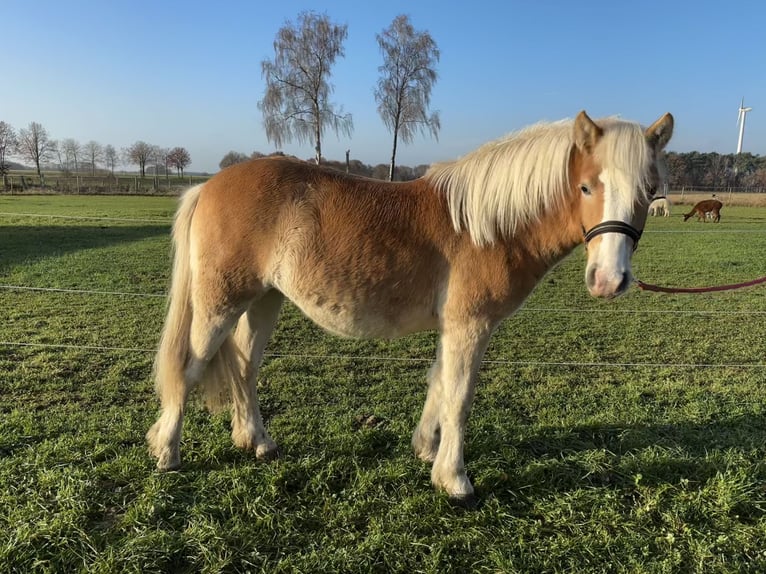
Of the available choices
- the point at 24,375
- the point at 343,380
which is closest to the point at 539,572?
the point at 343,380

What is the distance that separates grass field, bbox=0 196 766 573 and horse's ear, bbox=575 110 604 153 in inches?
71.4

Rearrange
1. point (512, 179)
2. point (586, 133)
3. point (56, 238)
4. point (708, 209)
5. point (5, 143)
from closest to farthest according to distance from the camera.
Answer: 1. point (586, 133)
2. point (512, 179)
3. point (56, 238)
4. point (708, 209)
5. point (5, 143)

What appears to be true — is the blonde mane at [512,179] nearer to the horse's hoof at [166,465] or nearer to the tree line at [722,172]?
the horse's hoof at [166,465]

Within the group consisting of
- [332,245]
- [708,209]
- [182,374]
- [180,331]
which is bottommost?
[182,374]

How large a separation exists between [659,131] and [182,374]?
8.87ft

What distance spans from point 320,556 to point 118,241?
41.6 ft

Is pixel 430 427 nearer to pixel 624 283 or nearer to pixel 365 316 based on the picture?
pixel 365 316

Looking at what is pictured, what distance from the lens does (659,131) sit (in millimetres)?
2033

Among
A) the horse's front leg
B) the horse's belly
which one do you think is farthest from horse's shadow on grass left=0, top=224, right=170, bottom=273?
the horse's front leg

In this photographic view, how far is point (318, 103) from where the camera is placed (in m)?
24.4

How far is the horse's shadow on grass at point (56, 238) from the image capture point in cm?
989

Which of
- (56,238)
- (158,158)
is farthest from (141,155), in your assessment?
(56,238)

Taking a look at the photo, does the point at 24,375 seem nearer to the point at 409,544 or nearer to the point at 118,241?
the point at 409,544

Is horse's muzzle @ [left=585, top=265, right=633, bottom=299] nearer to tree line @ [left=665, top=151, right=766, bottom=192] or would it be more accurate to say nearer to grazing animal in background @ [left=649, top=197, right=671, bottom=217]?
grazing animal in background @ [left=649, top=197, right=671, bottom=217]
